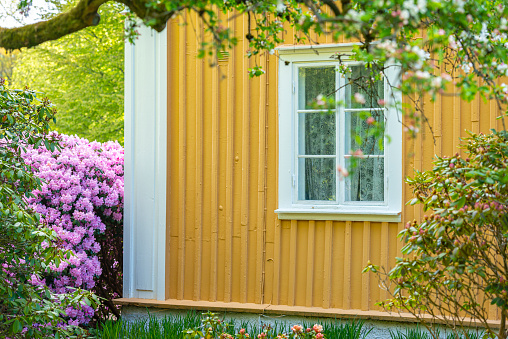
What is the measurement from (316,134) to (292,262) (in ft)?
3.96

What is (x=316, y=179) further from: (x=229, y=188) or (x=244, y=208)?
(x=229, y=188)

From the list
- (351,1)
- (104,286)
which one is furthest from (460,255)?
(104,286)

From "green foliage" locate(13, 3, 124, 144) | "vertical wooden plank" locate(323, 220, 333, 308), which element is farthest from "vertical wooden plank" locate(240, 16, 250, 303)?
"green foliage" locate(13, 3, 124, 144)

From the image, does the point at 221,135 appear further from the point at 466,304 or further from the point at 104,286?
the point at 466,304

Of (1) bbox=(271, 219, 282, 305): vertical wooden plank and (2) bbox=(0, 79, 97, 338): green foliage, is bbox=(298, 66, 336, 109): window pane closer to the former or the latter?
(1) bbox=(271, 219, 282, 305): vertical wooden plank

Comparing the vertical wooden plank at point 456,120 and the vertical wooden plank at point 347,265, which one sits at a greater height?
the vertical wooden plank at point 456,120

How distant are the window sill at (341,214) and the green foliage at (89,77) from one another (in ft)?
33.8

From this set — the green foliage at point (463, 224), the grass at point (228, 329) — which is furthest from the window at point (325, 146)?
the green foliage at point (463, 224)

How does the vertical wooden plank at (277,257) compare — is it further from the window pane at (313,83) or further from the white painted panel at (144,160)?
the white painted panel at (144,160)

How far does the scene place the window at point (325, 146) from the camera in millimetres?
5418

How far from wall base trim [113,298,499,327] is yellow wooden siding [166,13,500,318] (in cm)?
7

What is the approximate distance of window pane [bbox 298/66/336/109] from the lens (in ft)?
18.4

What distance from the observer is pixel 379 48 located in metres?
2.04

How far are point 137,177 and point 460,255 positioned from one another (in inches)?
142
